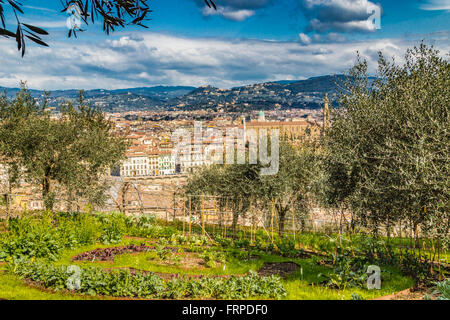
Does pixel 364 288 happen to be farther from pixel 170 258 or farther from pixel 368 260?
pixel 170 258

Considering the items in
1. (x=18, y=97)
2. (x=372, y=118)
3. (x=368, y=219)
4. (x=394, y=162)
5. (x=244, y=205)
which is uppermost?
(x=18, y=97)

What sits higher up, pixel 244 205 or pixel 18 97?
pixel 18 97

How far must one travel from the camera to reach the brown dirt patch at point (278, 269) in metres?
7.39

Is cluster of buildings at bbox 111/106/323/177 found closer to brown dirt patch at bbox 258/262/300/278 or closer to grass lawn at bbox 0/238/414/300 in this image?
grass lawn at bbox 0/238/414/300

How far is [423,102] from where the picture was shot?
6113 mm

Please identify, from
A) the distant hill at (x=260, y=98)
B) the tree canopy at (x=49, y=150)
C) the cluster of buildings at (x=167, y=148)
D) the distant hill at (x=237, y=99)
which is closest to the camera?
the tree canopy at (x=49, y=150)

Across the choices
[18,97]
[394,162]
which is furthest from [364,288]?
[18,97]

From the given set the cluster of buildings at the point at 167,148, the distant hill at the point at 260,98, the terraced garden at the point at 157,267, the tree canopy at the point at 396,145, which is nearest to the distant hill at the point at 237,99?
the distant hill at the point at 260,98

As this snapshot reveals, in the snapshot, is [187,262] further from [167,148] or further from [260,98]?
[260,98]

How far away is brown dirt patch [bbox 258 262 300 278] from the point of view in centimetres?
739

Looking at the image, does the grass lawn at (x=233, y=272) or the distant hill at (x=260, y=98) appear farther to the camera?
the distant hill at (x=260, y=98)

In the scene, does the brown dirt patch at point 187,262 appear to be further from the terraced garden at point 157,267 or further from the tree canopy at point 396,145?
the tree canopy at point 396,145

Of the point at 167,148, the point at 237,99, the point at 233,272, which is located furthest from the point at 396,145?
the point at 237,99
